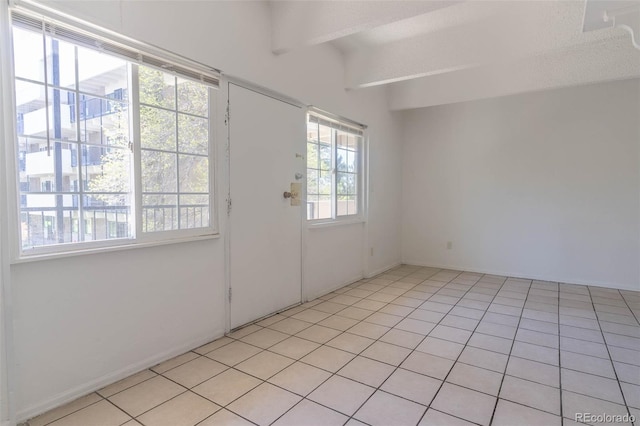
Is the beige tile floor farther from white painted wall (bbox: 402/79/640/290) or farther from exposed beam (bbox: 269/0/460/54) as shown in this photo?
exposed beam (bbox: 269/0/460/54)

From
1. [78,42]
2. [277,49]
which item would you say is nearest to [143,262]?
[78,42]

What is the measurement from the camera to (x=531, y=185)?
4559 millimetres

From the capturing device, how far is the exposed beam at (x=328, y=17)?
2.41m

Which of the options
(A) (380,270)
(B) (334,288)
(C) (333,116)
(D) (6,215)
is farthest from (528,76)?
(D) (6,215)

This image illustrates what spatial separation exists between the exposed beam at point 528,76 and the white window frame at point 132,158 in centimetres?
319

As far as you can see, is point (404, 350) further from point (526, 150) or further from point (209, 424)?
point (526, 150)

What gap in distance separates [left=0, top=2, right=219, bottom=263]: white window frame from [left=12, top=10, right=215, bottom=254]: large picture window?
14mm

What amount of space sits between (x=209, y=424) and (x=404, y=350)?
1434 millimetres

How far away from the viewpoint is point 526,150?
4566 mm

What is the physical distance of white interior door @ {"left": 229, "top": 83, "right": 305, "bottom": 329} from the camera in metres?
2.74

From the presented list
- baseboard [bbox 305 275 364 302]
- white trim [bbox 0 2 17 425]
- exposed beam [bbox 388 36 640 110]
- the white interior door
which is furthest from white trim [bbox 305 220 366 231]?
white trim [bbox 0 2 17 425]

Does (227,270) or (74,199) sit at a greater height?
(74,199)

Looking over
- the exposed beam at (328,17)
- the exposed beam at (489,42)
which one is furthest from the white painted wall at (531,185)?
the exposed beam at (328,17)

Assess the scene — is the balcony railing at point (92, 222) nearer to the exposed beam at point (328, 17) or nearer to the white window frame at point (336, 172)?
the white window frame at point (336, 172)
